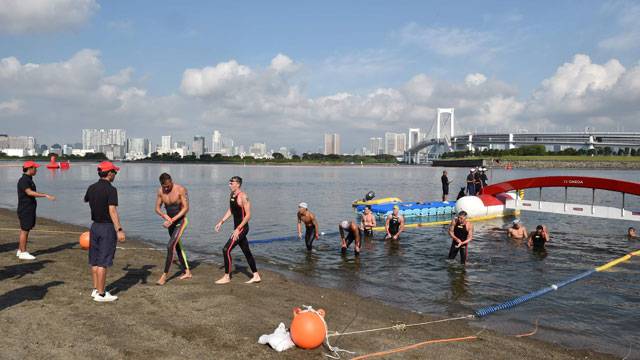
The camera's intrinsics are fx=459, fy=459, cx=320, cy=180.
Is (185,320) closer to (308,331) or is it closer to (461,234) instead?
(308,331)

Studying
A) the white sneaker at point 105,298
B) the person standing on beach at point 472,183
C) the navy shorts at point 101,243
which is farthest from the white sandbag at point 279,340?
the person standing on beach at point 472,183

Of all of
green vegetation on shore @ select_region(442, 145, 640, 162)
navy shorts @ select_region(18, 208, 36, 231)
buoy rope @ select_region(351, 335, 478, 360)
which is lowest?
buoy rope @ select_region(351, 335, 478, 360)

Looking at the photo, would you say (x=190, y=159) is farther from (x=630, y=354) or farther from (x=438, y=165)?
(x=630, y=354)

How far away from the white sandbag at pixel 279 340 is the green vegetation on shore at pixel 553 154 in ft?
484

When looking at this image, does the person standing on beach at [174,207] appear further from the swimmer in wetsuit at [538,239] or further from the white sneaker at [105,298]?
the swimmer in wetsuit at [538,239]

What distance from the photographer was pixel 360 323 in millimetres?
7320

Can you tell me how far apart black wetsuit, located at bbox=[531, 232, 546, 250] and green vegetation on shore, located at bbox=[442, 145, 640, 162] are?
135804mm

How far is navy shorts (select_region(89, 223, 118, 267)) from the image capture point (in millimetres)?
7148

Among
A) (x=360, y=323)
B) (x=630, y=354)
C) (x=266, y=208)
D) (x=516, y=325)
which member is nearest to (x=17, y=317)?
(x=360, y=323)

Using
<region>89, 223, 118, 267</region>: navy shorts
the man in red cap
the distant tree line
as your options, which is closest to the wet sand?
<region>89, 223, 118, 267</region>: navy shorts

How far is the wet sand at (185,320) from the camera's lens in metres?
5.87

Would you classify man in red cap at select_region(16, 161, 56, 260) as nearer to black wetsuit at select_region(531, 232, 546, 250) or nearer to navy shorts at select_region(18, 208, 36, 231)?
navy shorts at select_region(18, 208, 36, 231)

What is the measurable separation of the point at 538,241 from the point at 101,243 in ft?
→ 45.2

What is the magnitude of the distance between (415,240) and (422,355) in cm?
1138
